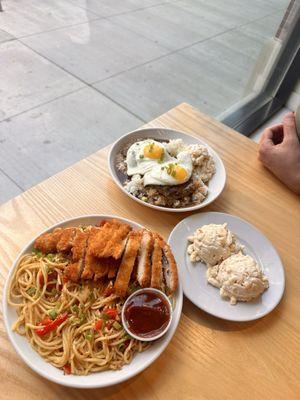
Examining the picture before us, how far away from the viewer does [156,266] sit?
1.27 meters

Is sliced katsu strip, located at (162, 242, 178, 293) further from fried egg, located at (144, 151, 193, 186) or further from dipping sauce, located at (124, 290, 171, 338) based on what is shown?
fried egg, located at (144, 151, 193, 186)

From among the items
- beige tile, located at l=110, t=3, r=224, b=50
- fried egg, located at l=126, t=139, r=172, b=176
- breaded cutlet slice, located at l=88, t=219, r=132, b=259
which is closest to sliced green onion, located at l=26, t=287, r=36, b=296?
breaded cutlet slice, located at l=88, t=219, r=132, b=259

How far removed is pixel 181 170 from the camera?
1.64 m

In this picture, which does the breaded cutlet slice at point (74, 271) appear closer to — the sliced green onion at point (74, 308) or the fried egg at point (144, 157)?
the sliced green onion at point (74, 308)

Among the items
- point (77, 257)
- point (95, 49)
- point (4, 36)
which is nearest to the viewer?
point (77, 257)

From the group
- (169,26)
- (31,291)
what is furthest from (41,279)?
(169,26)

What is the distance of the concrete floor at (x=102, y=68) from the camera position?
319 centimetres

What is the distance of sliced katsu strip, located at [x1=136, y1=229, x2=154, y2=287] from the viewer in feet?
4.07

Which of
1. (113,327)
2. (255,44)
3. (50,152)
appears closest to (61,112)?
(50,152)

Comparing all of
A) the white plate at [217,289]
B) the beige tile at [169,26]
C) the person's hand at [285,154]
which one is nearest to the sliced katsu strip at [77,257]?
the white plate at [217,289]

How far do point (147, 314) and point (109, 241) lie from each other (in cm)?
29

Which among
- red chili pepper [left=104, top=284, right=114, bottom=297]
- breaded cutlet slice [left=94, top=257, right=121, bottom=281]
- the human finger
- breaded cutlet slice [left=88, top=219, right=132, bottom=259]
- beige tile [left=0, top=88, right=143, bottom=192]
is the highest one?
the human finger

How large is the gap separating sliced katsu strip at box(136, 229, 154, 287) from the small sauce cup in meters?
0.04

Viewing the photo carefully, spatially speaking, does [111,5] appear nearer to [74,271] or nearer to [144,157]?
[144,157]
